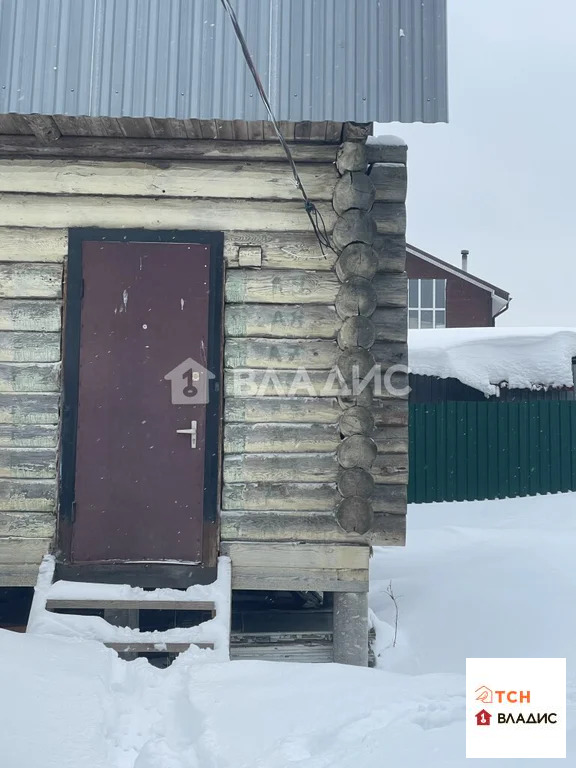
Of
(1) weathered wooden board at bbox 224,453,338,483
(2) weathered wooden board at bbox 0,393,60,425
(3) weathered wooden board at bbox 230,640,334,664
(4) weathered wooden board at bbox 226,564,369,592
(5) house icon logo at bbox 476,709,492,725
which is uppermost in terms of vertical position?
(2) weathered wooden board at bbox 0,393,60,425

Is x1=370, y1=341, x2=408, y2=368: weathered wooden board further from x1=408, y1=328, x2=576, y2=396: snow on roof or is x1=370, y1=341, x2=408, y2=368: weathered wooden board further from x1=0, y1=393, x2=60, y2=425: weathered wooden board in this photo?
x1=408, y1=328, x2=576, y2=396: snow on roof

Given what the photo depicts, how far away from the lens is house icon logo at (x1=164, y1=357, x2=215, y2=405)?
5145 mm

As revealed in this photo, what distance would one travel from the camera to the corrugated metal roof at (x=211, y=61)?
4773 mm

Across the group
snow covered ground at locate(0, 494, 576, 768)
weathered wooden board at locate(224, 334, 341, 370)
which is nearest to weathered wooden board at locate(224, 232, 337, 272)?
weathered wooden board at locate(224, 334, 341, 370)

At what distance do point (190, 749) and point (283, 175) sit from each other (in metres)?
3.79

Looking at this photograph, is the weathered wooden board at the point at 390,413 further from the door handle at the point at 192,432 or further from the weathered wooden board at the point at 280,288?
the door handle at the point at 192,432

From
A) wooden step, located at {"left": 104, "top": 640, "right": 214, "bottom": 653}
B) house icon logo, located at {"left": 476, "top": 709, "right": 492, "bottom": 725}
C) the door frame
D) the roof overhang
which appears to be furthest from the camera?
the roof overhang

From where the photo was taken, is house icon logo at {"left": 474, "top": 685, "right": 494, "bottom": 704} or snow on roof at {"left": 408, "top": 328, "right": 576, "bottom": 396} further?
snow on roof at {"left": 408, "top": 328, "right": 576, "bottom": 396}

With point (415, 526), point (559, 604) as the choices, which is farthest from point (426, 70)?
point (415, 526)

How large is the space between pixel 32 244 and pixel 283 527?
2.75 metres

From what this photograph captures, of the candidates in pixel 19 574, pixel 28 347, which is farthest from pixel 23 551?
pixel 28 347

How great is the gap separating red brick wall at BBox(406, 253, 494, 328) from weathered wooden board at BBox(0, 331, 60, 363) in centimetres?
2217

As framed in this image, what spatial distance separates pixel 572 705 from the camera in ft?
13.2

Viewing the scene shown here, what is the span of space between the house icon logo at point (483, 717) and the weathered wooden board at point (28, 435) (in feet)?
10.8
